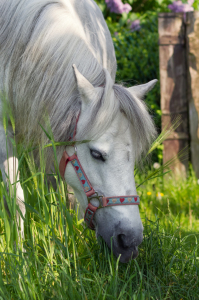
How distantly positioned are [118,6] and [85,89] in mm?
4330

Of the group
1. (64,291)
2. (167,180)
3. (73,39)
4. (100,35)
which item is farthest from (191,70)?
(64,291)

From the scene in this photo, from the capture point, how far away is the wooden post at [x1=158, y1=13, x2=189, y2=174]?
171 inches

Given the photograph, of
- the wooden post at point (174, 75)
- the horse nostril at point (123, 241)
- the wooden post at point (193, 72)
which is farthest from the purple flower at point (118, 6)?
the horse nostril at point (123, 241)

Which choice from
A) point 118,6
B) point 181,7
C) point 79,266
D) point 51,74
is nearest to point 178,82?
point 181,7

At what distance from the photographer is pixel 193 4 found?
571 cm

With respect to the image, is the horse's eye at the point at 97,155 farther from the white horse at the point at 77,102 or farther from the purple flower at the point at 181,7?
the purple flower at the point at 181,7

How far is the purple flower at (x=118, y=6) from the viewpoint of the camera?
5.71m

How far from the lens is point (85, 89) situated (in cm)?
195

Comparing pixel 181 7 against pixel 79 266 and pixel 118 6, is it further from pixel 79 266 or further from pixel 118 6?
pixel 79 266

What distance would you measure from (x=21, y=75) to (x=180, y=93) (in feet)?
8.82

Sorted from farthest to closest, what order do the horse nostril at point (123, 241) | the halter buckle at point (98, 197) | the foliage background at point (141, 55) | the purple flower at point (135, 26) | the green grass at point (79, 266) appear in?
A: the purple flower at point (135, 26), the foliage background at point (141, 55), the halter buckle at point (98, 197), the horse nostril at point (123, 241), the green grass at point (79, 266)

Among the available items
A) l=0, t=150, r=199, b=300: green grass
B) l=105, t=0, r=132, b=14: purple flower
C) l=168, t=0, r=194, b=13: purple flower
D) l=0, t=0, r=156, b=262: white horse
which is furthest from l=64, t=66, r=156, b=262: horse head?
l=105, t=0, r=132, b=14: purple flower

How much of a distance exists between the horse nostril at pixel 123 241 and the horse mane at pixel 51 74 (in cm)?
54

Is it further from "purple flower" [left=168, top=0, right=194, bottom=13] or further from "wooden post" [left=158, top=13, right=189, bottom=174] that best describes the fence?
"purple flower" [left=168, top=0, right=194, bottom=13]
